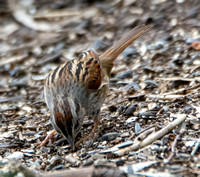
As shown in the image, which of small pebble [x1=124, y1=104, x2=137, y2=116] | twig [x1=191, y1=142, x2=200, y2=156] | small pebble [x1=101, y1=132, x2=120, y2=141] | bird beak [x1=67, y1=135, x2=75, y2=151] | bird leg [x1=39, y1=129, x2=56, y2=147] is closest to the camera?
twig [x1=191, y1=142, x2=200, y2=156]

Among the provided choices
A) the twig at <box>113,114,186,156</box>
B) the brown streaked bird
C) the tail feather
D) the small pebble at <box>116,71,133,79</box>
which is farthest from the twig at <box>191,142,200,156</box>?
the small pebble at <box>116,71,133,79</box>

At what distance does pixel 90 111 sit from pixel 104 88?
0.50 metres

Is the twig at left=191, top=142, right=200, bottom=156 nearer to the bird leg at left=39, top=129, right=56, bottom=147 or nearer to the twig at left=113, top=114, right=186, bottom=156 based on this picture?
the twig at left=113, top=114, right=186, bottom=156

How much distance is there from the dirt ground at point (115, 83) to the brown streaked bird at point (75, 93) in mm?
220

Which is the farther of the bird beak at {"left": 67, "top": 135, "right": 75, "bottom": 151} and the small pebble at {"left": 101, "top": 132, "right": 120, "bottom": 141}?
the small pebble at {"left": 101, "top": 132, "right": 120, "bottom": 141}

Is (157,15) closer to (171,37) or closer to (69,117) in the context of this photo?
(171,37)

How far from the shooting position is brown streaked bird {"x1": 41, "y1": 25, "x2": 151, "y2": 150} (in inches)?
154

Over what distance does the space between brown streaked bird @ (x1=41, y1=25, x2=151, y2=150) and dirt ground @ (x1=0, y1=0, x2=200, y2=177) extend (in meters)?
0.22

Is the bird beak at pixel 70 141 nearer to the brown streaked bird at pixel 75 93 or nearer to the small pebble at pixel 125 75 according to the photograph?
the brown streaked bird at pixel 75 93

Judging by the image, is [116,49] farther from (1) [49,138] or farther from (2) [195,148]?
(2) [195,148]

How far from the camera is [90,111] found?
4562 millimetres

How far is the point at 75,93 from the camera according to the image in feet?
14.5

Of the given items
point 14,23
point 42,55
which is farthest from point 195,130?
point 14,23

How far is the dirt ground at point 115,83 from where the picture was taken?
351 cm
